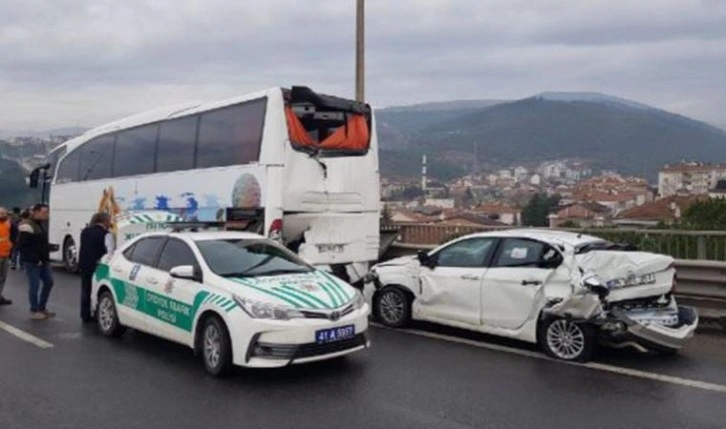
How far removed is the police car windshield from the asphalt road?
1.05m

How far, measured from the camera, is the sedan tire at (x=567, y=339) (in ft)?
25.5

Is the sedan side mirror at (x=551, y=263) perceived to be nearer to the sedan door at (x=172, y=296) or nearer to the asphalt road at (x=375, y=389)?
the asphalt road at (x=375, y=389)

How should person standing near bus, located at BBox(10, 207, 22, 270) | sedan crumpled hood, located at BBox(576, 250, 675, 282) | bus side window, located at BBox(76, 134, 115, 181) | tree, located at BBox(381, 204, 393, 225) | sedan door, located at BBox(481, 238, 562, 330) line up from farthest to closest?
bus side window, located at BBox(76, 134, 115, 181)
person standing near bus, located at BBox(10, 207, 22, 270)
tree, located at BBox(381, 204, 393, 225)
sedan door, located at BBox(481, 238, 562, 330)
sedan crumpled hood, located at BBox(576, 250, 675, 282)

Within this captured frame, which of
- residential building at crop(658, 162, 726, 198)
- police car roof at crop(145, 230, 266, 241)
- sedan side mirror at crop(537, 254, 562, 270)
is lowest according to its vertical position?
sedan side mirror at crop(537, 254, 562, 270)

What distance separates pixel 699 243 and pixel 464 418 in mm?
6740

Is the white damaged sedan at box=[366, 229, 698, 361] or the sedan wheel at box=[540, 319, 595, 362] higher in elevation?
the white damaged sedan at box=[366, 229, 698, 361]

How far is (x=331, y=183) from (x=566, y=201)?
938 centimetres

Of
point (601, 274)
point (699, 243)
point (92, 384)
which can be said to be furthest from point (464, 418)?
point (699, 243)

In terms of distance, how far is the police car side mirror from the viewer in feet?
25.5

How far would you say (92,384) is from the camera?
698 centimetres

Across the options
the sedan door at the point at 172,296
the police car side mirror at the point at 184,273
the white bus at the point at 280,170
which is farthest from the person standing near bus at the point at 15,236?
the police car side mirror at the point at 184,273

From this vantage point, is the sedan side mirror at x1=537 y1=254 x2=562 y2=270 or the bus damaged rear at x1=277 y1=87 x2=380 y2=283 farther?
the bus damaged rear at x1=277 y1=87 x2=380 y2=283

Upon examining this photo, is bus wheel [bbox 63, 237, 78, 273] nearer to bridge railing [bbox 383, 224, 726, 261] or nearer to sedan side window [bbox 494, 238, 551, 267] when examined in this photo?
bridge railing [bbox 383, 224, 726, 261]

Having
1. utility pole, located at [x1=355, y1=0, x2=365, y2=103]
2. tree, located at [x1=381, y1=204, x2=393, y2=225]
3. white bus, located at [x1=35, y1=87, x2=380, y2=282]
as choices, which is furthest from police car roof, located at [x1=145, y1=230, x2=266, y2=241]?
utility pole, located at [x1=355, y1=0, x2=365, y2=103]
